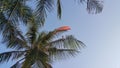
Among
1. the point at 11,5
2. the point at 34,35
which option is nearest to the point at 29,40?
the point at 34,35

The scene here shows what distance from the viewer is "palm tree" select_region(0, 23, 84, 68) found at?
63.6 ft

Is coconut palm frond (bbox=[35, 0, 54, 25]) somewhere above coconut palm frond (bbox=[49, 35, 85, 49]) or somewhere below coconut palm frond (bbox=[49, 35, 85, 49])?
above

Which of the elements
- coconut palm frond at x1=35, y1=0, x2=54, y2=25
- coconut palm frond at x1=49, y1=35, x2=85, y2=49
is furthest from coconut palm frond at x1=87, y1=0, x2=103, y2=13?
coconut palm frond at x1=49, y1=35, x2=85, y2=49

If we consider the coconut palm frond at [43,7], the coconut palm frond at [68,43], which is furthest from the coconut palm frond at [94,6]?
the coconut palm frond at [68,43]

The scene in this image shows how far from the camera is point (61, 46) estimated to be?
65.4ft

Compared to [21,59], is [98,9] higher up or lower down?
higher up

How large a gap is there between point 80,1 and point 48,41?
9.69m

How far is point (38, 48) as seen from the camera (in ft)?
65.6

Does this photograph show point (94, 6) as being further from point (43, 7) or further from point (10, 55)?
point (10, 55)

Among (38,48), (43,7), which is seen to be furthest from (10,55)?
(43,7)

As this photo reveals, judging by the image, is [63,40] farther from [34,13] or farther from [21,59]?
[34,13]

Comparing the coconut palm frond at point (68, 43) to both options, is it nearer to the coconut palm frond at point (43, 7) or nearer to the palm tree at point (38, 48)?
the palm tree at point (38, 48)

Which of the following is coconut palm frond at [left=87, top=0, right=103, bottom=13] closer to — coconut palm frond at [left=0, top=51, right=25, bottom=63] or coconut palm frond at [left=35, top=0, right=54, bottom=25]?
coconut palm frond at [left=35, top=0, right=54, bottom=25]

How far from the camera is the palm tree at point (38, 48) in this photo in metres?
19.4
